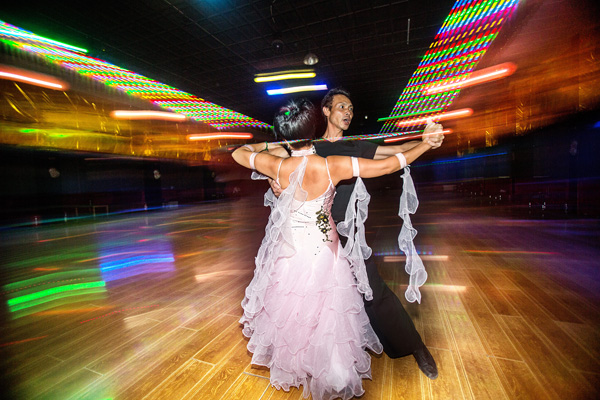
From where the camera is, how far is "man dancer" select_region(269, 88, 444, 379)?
1421 mm

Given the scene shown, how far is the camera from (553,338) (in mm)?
1653

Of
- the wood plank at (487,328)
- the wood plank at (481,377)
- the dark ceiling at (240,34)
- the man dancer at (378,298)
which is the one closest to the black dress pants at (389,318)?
the man dancer at (378,298)

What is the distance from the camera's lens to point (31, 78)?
549 centimetres

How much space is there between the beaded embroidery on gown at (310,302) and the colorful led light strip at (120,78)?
6290 millimetres

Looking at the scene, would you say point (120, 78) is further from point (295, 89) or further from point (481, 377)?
point (481, 377)

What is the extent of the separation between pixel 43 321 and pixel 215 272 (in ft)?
5.09

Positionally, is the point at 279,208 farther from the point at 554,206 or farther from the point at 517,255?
the point at 554,206

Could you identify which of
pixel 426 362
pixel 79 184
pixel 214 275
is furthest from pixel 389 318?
pixel 79 184

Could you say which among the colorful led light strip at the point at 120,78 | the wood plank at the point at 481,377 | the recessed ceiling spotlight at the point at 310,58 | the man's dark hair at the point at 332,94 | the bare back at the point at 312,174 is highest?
the colorful led light strip at the point at 120,78

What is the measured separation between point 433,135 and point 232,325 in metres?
1.90

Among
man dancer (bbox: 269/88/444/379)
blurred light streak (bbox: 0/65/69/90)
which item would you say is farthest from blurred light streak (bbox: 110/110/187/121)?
man dancer (bbox: 269/88/444/379)

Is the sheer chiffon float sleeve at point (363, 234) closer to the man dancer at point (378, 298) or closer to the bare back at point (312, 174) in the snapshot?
the man dancer at point (378, 298)

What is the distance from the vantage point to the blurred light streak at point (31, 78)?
5.20 metres

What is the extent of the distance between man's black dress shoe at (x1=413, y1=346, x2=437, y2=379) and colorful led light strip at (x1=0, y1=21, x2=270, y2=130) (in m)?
7.16
